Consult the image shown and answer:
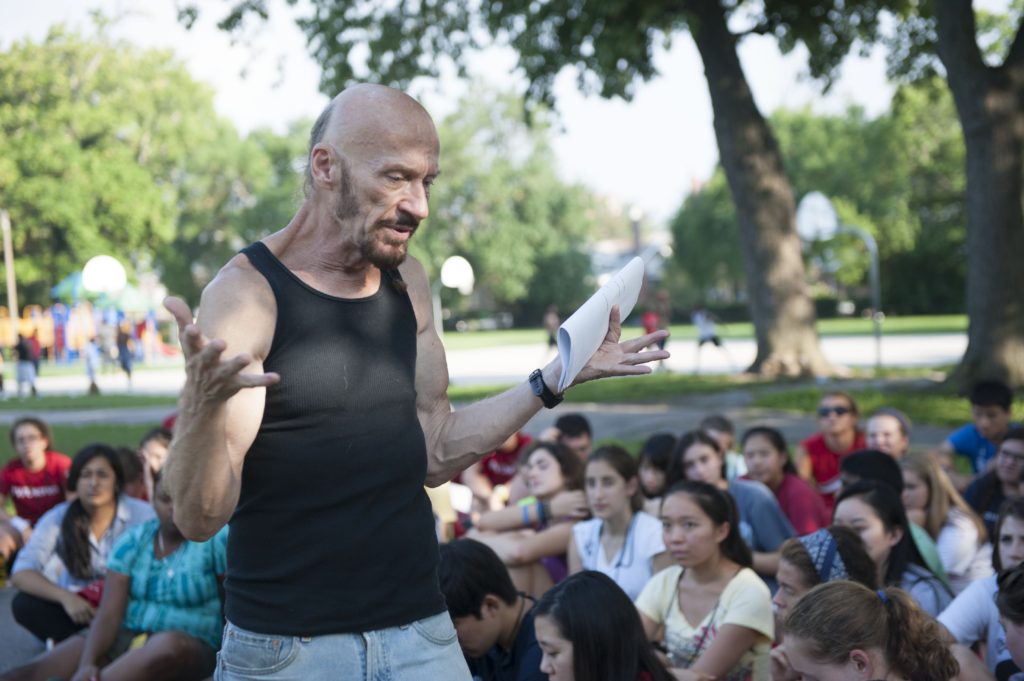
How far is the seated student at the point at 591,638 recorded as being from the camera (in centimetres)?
352

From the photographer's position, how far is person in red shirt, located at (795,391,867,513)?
7641 millimetres

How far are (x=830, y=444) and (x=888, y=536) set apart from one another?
3.20 meters

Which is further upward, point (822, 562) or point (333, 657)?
point (333, 657)

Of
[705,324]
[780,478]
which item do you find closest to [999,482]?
[780,478]

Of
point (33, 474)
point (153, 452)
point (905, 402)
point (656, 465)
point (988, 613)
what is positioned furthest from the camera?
point (905, 402)

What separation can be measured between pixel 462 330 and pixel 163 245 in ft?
70.7

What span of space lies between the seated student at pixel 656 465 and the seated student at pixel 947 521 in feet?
4.40

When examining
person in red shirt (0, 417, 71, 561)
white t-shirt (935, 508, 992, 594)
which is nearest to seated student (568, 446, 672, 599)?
white t-shirt (935, 508, 992, 594)

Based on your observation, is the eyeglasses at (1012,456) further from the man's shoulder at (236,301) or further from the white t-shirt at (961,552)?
the man's shoulder at (236,301)

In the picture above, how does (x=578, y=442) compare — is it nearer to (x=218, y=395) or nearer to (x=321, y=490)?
(x=321, y=490)

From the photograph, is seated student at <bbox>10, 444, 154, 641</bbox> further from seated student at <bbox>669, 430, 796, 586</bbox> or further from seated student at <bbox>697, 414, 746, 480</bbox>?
seated student at <bbox>697, 414, 746, 480</bbox>

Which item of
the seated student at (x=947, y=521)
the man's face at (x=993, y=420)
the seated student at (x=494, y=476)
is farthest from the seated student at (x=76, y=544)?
the man's face at (x=993, y=420)

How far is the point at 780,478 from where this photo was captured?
6.55m

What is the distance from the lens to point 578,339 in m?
2.22
